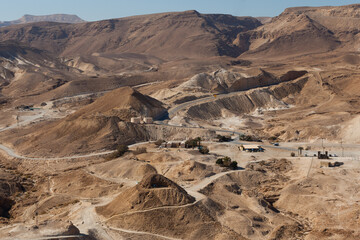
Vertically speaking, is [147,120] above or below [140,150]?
above

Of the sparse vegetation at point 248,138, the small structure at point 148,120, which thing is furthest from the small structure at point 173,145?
the small structure at point 148,120

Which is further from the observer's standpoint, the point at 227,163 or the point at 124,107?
the point at 124,107

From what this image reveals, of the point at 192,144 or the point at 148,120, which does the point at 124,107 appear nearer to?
the point at 148,120

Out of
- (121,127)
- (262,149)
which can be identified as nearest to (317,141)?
(262,149)

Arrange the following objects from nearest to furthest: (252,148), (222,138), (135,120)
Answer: (252,148) < (222,138) < (135,120)

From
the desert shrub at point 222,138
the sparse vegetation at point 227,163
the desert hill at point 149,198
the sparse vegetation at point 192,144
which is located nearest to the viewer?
the desert hill at point 149,198

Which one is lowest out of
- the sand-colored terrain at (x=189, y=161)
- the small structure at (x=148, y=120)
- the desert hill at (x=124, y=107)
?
the sand-colored terrain at (x=189, y=161)

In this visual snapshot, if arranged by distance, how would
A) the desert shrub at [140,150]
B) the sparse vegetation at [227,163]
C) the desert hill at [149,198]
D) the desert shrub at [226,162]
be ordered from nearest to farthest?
1. the desert hill at [149,198]
2. the sparse vegetation at [227,163]
3. the desert shrub at [226,162]
4. the desert shrub at [140,150]

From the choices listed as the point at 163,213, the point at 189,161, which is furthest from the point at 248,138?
the point at 163,213

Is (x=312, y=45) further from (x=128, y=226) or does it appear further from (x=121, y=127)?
(x=128, y=226)

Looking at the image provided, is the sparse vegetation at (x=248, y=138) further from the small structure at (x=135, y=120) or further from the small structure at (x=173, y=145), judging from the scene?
the small structure at (x=135, y=120)

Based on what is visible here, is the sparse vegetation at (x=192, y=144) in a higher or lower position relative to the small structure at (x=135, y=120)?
lower

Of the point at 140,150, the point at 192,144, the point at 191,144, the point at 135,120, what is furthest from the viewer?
the point at 135,120

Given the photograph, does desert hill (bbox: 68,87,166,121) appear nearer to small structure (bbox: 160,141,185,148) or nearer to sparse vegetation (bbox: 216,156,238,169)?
small structure (bbox: 160,141,185,148)
